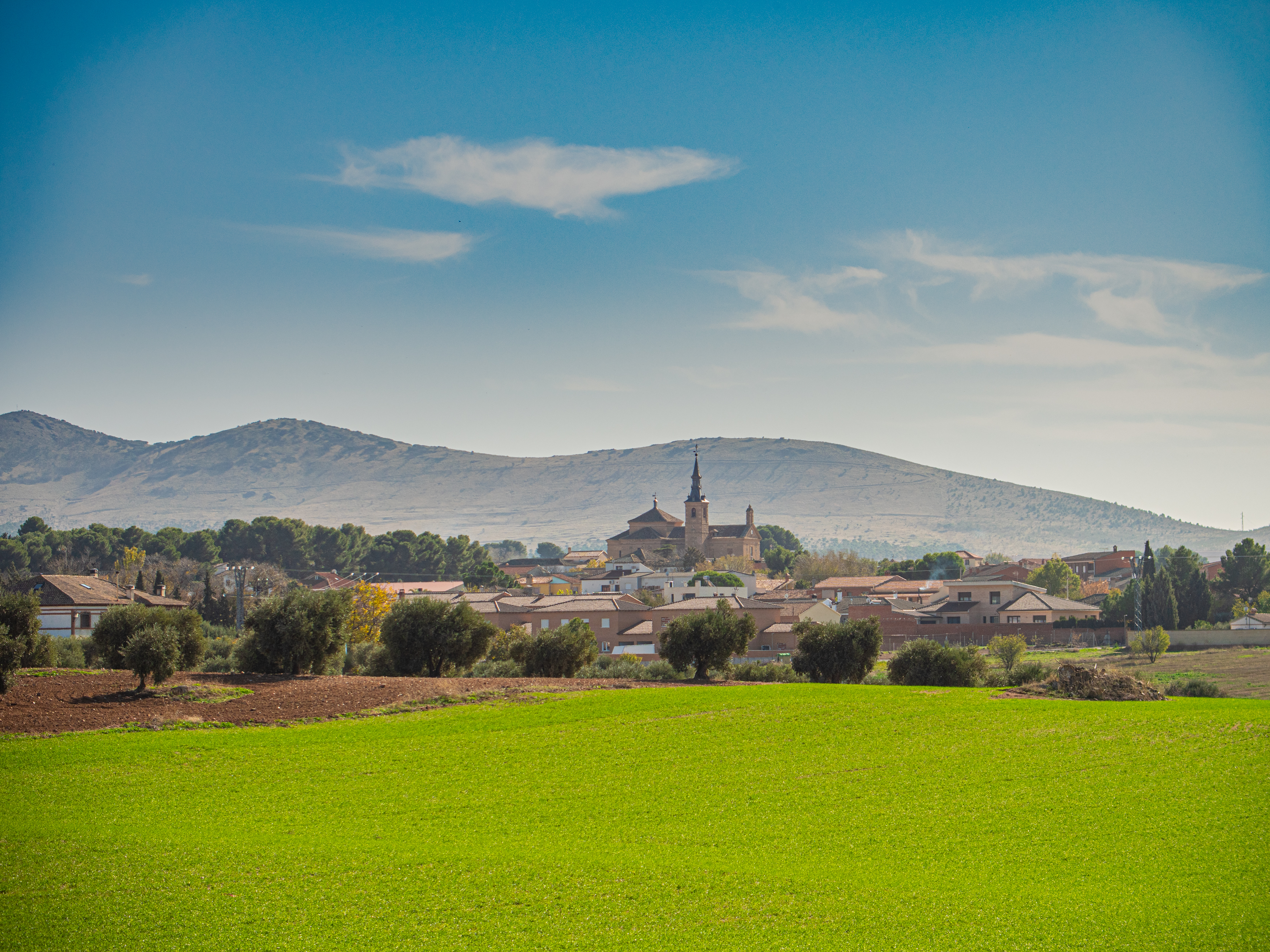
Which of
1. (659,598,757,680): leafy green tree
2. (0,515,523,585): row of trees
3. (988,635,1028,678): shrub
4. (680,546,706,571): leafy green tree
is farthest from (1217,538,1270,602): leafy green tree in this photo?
(0,515,523,585): row of trees

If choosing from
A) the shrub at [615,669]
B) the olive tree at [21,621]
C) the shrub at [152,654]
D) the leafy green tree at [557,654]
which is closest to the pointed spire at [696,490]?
the shrub at [615,669]

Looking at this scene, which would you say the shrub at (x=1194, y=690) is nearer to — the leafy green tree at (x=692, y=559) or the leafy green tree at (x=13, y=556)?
the leafy green tree at (x=13, y=556)

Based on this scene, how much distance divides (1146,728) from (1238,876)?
40.2ft

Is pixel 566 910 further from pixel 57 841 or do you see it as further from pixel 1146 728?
pixel 1146 728

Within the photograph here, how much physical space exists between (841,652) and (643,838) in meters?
29.2

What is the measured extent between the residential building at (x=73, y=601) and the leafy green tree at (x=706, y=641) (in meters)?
34.6

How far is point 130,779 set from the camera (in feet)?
63.5

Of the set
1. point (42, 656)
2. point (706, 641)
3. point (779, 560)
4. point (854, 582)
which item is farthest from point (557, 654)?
point (779, 560)

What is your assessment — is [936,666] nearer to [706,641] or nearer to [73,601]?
[706,641]

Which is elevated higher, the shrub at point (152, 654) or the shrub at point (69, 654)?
the shrub at point (152, 654)

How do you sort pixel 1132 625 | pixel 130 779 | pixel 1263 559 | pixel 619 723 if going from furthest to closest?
pixel 1263 559
pixel 1132 625
pixel 619 723
pixel 130 779

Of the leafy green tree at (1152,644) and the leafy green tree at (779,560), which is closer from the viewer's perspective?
the leafy green tree at (1152,644)

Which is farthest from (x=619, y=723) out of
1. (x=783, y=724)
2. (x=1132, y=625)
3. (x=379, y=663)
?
(x=1132, y=625)

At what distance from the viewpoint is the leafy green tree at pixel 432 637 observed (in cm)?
4072
